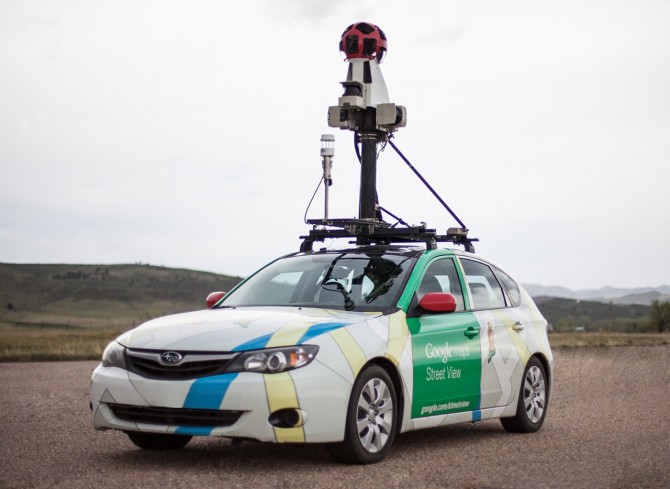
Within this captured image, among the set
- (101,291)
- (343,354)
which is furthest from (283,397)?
(101,291)

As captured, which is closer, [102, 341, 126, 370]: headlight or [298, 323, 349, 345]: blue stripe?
[298, 323, 349, 345]: blue stripe

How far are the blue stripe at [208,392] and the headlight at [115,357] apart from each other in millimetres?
767

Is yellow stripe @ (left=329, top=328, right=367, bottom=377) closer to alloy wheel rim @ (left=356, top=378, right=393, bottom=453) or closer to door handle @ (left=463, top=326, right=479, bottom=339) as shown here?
alloy wheel rim @ (left=356, top=378, right=393, bottom=453)

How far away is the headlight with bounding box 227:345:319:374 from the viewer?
8195mm

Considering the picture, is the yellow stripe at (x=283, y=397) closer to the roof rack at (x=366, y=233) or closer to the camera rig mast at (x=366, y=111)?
the roof rack at (x=366, y=233)

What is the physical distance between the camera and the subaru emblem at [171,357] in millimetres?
8352

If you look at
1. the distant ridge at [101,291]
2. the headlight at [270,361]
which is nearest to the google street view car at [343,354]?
the headlight at [270,361]

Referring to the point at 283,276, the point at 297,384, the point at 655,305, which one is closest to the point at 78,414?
the point at 283,276

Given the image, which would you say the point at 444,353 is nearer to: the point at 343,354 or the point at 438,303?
the point at 438,303

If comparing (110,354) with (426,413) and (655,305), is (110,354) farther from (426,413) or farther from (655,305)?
(655,305)

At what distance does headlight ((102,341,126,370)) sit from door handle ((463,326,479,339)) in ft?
10.6

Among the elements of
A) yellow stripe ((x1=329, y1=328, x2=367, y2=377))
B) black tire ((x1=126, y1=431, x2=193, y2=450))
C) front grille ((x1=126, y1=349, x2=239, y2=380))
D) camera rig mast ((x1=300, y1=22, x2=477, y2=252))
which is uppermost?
camera rig mast ((x1=300, y1=22, x2=477, y2=252))

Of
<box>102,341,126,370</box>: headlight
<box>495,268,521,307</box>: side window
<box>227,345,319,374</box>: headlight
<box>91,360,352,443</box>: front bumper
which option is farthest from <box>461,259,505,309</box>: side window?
<box>102,341,126,370</box>: headlight

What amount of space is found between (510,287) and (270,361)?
452 cm
